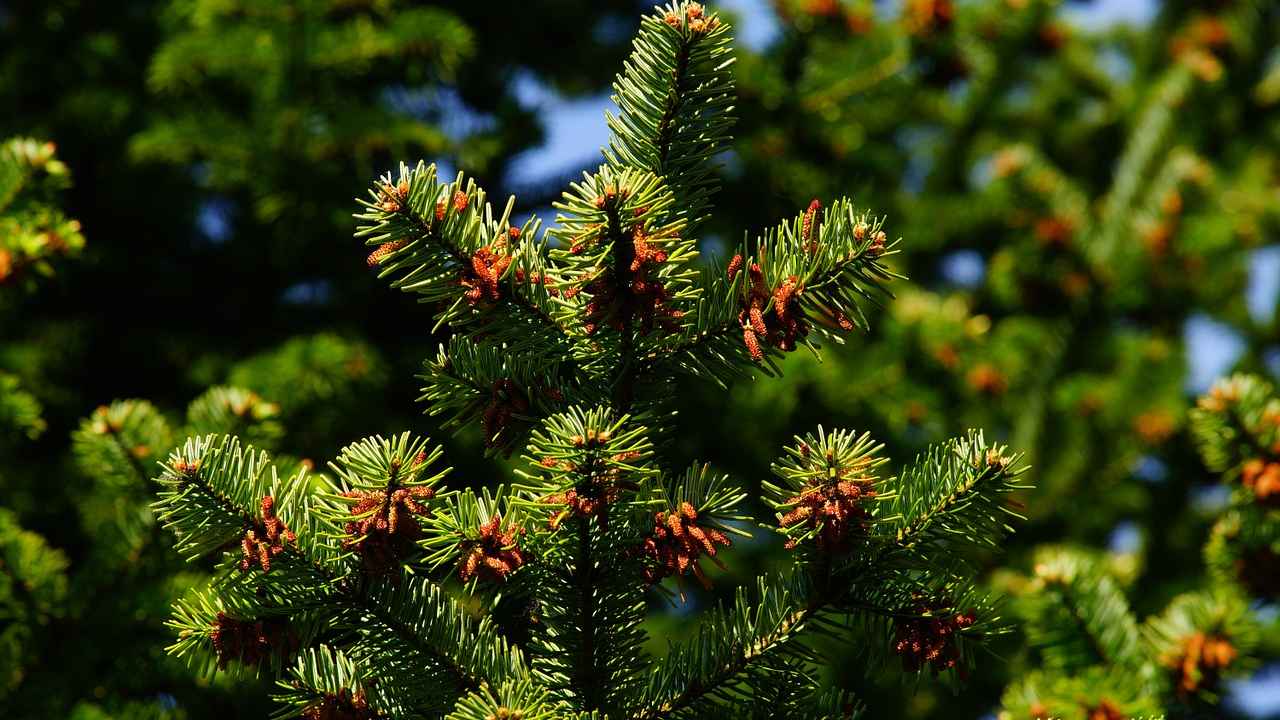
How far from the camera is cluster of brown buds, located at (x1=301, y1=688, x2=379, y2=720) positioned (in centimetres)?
122

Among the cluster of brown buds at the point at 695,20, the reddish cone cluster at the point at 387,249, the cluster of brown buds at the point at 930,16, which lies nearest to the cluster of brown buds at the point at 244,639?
the reddish cone cluster at the point at 387,249

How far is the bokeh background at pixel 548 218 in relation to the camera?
11.1ft

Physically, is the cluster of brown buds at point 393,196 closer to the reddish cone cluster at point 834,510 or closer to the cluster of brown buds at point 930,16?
the reddish cone cluster at point 834,510

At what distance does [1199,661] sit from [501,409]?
143 cm

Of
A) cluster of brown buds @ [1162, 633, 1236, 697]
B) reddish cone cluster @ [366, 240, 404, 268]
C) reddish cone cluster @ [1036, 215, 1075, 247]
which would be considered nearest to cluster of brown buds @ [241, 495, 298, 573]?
reddish cone cluster @ [366, 240, 404, 268]

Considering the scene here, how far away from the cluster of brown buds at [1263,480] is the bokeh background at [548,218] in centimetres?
138

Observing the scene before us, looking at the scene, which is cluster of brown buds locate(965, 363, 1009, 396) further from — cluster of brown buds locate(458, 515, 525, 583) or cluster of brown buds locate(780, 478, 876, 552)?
cluster of brown buds locate(458, 515, 525, 583)

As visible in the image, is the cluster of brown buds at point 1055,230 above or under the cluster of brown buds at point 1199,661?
above

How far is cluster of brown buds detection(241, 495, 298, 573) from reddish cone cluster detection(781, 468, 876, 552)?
574 mm

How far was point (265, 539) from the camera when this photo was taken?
1221 mm

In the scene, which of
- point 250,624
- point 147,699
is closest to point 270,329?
point 147,699

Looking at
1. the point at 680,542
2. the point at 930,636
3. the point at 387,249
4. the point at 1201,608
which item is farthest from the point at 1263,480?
the point at 387,249

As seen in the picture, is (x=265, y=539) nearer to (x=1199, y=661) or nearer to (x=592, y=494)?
(x=592, y=494)

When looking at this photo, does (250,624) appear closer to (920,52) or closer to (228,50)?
(228,50)
